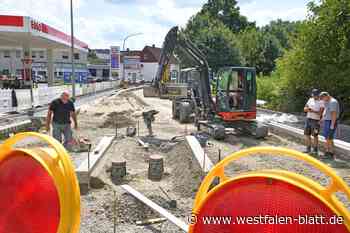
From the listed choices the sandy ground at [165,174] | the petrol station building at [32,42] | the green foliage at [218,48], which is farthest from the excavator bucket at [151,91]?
the green foliage at [218,48]

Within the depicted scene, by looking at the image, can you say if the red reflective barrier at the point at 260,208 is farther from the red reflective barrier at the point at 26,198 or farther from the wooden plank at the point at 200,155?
the wooden plank at the point at 200,155

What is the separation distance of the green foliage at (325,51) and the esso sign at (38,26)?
56.7 feet

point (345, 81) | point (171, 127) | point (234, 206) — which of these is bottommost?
point (171, 127)

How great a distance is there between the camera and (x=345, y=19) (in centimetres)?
1455

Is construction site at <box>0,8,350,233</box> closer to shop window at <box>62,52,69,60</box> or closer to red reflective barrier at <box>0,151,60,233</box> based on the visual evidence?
red reflective barrier at <box>0,151,60,233</box>

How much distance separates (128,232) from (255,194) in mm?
2679

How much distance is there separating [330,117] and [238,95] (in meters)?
4.30

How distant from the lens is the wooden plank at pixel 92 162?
633 cm

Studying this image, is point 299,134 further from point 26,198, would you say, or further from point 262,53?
point 262,53

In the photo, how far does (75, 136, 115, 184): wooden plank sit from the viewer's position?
6.33 m

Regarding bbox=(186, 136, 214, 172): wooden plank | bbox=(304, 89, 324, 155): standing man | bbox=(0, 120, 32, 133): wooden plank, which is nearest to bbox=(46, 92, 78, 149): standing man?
bbox=(186, 136, 214, 172): wooden plank

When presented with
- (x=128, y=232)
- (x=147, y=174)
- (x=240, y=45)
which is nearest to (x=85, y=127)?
(x=147, y=174)

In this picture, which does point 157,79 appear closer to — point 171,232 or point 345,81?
point 345,81

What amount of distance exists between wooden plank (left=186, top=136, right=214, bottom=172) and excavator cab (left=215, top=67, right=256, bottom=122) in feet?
9.58
